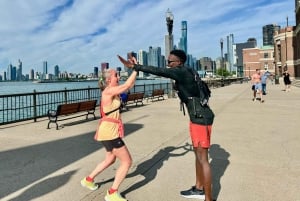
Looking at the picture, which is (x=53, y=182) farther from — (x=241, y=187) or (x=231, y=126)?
(x=231, y=126)

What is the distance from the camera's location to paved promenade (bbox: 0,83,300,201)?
14.5ft

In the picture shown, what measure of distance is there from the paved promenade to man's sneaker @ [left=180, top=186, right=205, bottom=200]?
0.10 m

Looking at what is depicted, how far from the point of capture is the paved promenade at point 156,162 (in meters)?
4.43

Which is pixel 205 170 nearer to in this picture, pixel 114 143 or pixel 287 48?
pixel 114 143

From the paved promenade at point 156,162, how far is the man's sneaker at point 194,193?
101 millimetres

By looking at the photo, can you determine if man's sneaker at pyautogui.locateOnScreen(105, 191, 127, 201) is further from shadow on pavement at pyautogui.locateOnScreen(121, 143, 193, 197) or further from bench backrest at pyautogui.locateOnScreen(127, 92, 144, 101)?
bench backrest at pyautogui.locateOnScreen(127, 92, 144, 101)

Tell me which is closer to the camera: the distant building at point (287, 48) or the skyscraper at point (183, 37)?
the skyscraper at point (183, 37)

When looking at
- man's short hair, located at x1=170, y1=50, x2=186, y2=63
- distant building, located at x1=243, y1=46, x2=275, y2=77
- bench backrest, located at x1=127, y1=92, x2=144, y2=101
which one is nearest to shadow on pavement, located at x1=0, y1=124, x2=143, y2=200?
man's short hair, located at x1=170, y1=50, x2=186, y2=63

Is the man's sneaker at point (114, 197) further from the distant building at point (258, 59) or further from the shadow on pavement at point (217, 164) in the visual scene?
the distant building at point (258, 59)

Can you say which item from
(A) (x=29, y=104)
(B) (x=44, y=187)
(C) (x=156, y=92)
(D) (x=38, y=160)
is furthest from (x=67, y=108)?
(C) (x=156, y=92)

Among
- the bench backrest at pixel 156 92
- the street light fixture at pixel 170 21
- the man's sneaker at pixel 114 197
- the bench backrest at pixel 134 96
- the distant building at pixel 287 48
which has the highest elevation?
the distant building at pixel 287 48

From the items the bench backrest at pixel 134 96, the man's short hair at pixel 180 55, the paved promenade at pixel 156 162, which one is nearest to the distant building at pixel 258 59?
the bench backrest at pixel 134 96

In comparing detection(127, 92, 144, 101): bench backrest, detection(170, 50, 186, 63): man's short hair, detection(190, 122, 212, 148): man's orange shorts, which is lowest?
detection(190, 122, 212, 148): man's orange shorts

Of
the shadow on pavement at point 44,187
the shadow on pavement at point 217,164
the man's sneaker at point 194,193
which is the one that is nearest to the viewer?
the man's sneaker at point 194,193
